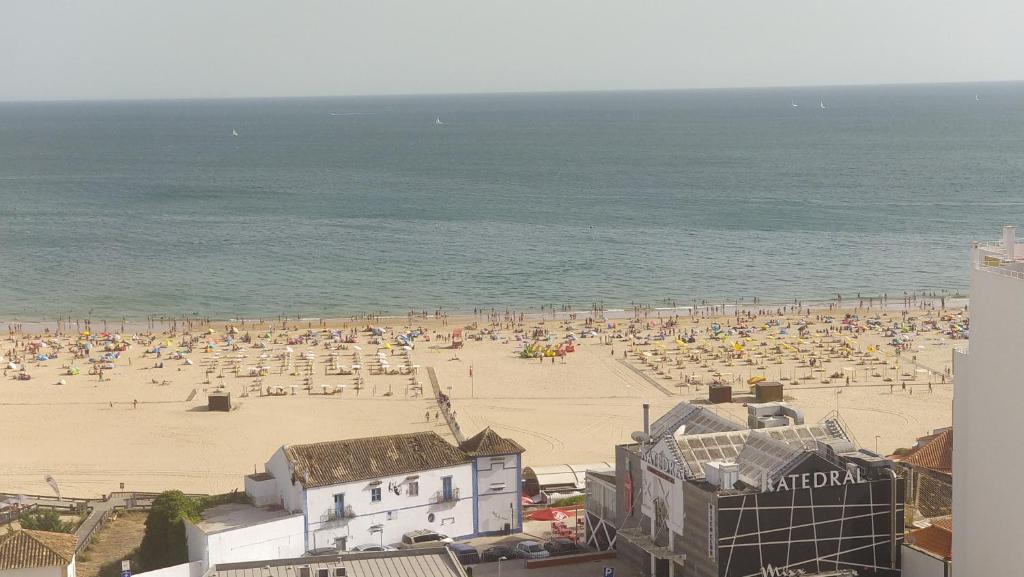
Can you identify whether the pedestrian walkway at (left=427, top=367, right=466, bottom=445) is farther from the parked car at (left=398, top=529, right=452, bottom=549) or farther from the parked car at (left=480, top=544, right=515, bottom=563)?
the parked car at (left=480, top=544, right=515, bottom=563)

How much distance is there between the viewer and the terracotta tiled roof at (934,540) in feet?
95.6

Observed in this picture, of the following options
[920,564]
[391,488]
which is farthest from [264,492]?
[920,564]

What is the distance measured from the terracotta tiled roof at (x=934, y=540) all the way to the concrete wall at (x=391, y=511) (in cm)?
1140

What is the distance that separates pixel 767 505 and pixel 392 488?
Answer: 1040cm

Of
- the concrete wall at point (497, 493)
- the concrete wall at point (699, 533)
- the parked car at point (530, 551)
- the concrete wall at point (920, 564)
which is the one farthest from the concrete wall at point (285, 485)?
the concrete wall at point (920, 564)

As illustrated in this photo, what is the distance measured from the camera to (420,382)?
58656 millimetres

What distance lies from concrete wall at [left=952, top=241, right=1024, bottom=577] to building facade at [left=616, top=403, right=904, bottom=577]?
180 centimetres

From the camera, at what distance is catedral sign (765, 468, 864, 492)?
27922mm

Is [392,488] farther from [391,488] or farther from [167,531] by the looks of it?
[167,531]

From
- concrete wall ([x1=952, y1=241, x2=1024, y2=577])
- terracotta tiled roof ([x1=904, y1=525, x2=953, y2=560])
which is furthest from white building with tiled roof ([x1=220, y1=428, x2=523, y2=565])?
concrete wall ([x1=952, y1=241, x2=1024, y2=577])

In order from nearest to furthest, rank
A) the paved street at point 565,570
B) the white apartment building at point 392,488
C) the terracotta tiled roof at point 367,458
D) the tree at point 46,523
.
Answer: the paved street at point 565,570, the white apartment building at point 392,488, the terracotta tiled roof at point 367,458, the tree at point 46,523

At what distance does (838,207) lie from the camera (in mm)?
128625

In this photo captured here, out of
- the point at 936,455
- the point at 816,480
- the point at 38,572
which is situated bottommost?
the point at 38,572

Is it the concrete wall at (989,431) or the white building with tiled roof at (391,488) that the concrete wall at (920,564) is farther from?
the white building with tiled roof at (391,488)
